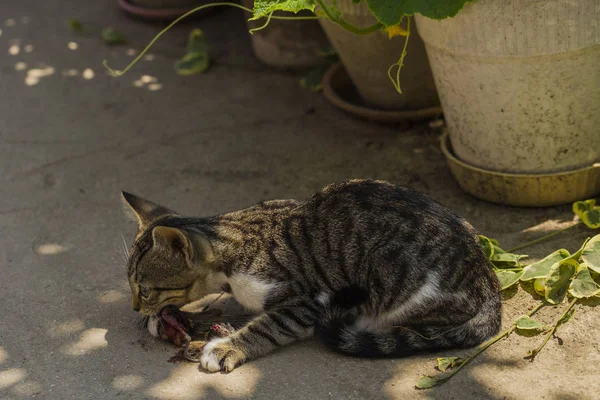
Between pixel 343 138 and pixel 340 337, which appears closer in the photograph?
pixel 340 337

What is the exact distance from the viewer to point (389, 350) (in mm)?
3570

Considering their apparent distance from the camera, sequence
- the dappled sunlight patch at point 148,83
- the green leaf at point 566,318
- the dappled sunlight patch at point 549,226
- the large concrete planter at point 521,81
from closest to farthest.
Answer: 1. the green leaf at point 566,318
2. the large concrete planter at point 521,81
3. the dappled sunlight patch at point 549,226
4. the dappled sunlight patch at point 148,83

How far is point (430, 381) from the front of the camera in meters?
3.38

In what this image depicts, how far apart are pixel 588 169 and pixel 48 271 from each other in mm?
3067

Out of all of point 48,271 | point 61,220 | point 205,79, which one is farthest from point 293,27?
point 48,271

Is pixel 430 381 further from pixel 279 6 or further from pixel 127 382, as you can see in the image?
pixel 279 6

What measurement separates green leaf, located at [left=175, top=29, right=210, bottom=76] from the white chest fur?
3.45 metres

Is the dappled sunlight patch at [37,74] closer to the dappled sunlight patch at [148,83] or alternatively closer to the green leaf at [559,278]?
the dappled sunlight patch at [148,83]

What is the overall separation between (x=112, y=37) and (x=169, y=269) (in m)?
4.09

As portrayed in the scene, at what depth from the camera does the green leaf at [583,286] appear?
376 cm

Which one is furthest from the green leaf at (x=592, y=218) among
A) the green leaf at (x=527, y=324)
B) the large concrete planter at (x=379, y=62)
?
the large concrete planter at (x=379, y=62)

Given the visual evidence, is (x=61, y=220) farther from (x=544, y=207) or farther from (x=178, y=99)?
(x=544, y=207)

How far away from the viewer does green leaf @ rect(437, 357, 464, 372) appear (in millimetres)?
3475

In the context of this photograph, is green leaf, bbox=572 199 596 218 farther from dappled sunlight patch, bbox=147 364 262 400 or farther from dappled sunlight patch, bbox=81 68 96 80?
dappled sunlight patch, bbox=81 68 96 80
